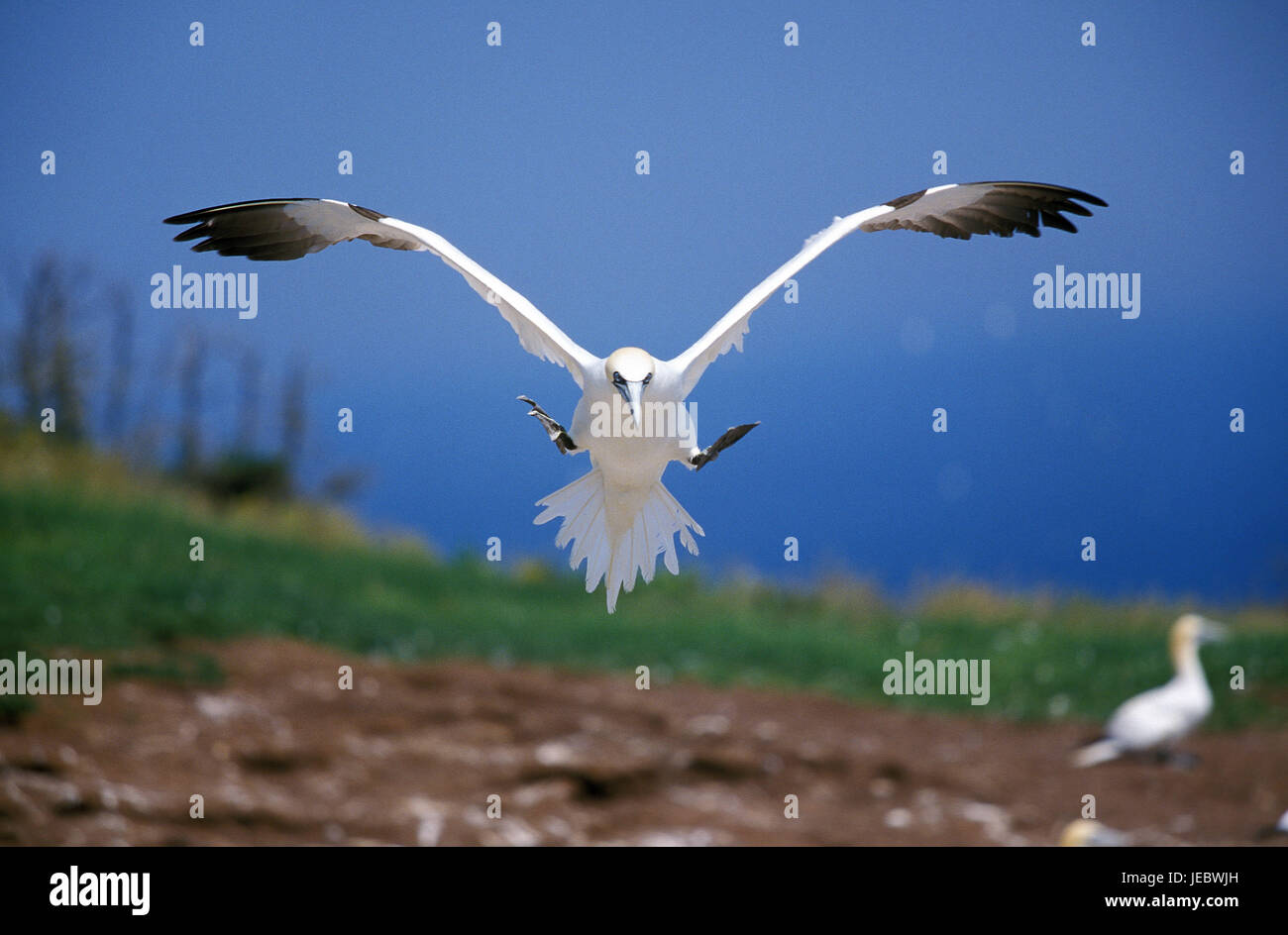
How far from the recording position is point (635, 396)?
317cm

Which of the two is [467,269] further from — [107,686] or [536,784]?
[107,686]

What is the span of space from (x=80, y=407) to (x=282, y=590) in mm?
3431

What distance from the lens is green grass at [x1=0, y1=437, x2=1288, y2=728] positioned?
9211mm

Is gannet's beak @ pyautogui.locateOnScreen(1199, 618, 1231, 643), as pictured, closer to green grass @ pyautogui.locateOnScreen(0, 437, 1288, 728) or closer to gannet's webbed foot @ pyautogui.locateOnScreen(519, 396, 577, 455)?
green grass @ pyautogui.locateOnScreen(0, 437, 1288, 728)

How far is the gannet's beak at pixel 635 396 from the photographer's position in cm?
314

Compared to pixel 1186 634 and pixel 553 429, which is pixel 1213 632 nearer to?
pixel 1186 634

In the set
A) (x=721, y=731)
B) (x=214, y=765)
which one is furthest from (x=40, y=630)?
(x=721, y=731)

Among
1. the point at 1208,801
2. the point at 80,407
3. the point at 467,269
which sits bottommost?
the point at 1208,801

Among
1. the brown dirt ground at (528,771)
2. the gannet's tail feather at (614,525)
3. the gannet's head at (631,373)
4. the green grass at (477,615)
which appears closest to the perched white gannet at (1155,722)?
the brown dirt ground at (528,771)

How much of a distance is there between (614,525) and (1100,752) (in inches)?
238

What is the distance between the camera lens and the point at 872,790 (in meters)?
8.35

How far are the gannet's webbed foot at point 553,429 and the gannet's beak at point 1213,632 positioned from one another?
7724 mm

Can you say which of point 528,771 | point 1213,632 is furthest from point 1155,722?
point 528,771

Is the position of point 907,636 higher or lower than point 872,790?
higher
